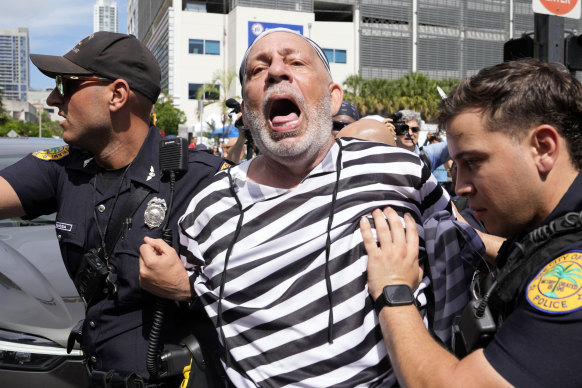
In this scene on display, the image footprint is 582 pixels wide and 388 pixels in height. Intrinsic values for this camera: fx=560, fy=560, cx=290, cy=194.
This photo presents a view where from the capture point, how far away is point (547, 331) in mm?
1257

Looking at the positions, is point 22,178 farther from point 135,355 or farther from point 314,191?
point 314,191

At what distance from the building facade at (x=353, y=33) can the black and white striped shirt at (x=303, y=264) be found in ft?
149

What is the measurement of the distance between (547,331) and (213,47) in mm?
49991

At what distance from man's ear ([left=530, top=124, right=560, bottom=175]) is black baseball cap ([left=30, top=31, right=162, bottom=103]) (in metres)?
1.71

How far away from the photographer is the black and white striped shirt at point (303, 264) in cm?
179

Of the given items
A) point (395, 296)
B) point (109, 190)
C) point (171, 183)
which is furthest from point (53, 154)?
point (395, 296)

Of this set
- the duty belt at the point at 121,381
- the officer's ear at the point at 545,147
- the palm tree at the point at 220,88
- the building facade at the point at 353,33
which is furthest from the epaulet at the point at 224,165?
the building facade at the point at 353,33

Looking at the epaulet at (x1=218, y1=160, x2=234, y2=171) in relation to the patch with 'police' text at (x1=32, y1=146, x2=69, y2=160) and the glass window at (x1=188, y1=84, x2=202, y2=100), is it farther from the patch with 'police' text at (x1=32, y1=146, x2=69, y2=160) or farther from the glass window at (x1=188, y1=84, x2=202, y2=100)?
the glass window at (x1=188, y1=84, x2=202, y2=100)

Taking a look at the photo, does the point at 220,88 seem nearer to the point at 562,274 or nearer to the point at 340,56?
the point at 340,56

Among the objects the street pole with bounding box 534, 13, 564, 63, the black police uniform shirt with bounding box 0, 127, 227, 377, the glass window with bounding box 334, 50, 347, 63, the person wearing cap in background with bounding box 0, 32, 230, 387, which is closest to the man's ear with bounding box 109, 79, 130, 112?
the person wearing cap in background with bounding box 0, 32, 230, 387

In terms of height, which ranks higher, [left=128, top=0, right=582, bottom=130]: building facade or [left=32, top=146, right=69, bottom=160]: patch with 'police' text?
[left=128, top=0, right=582, bottom=130]: building facade

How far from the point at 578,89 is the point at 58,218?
82.3 inches

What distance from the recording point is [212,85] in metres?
44.2

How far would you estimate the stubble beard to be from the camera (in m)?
2.08
